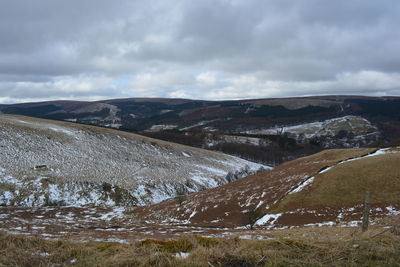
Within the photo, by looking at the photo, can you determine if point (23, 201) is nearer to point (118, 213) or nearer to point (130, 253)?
point (118, 213)

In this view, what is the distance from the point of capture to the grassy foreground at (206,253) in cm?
638

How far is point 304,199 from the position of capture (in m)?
33.3

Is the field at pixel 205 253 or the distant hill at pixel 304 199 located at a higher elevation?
the field at pixel 205 253

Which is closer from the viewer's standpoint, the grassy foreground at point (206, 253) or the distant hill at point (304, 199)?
the grassy foreground at point (206, 253)

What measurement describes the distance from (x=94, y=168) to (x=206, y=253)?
67991 mm

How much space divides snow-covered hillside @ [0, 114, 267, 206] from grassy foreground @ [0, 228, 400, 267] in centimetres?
5248

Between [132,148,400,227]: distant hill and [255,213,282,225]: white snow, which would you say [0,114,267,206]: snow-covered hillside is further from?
[255,213,282,225]: white snow

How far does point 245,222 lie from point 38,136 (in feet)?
229

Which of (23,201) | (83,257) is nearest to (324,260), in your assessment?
(83,257)

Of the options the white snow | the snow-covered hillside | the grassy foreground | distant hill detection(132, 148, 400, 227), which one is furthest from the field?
the snow-covered hillside

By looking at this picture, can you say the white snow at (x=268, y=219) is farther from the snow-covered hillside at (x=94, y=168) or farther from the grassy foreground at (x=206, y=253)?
the snow-covered hillside at (x=94, y=168)

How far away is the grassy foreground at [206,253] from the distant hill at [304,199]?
72.0 feet

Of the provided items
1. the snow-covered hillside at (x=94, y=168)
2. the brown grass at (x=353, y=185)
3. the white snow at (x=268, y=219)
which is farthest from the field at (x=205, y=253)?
the snow-covered hillside at (x=94, y=168)

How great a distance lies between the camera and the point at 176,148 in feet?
331
